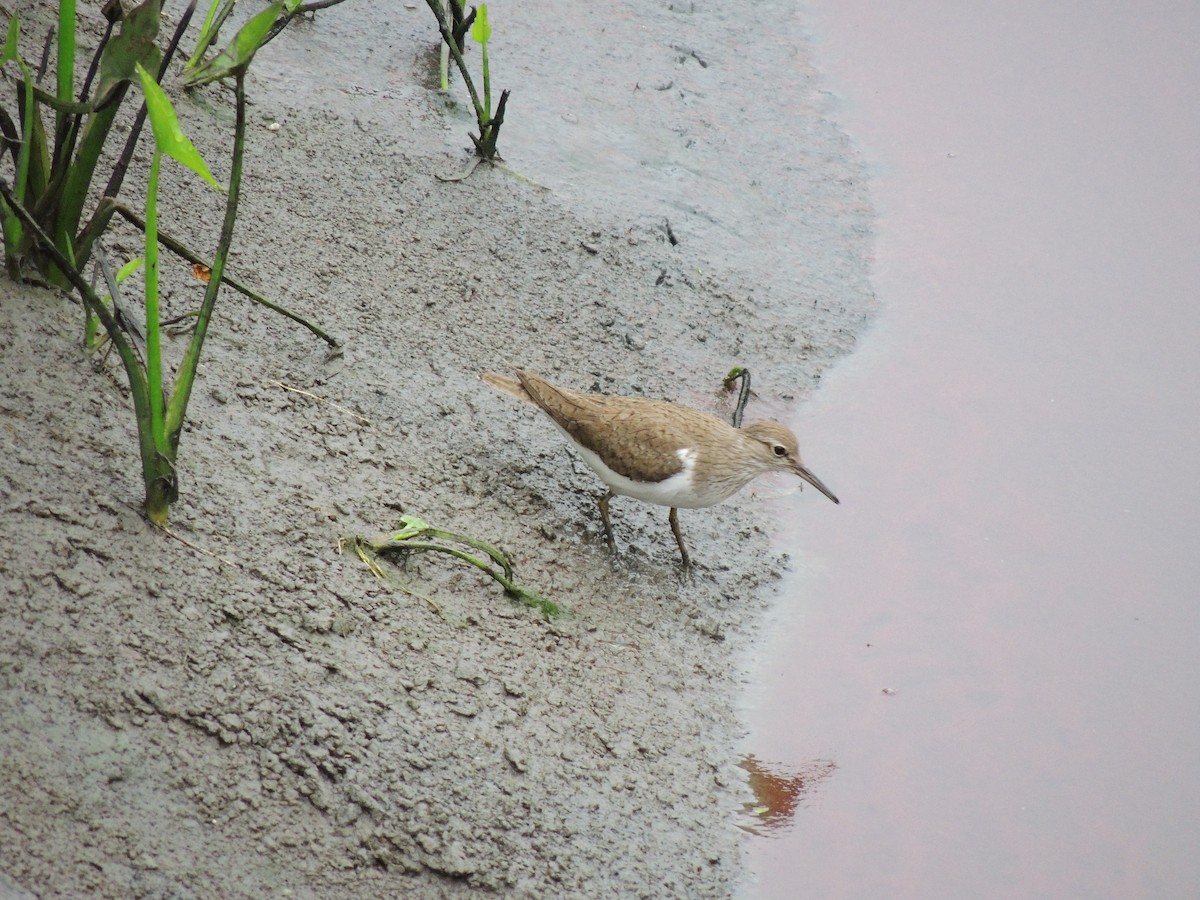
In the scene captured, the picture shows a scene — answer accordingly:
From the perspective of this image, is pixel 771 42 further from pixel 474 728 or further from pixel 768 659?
pixel 474 728

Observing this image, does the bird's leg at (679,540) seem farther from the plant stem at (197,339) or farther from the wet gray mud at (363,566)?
the plant stem at (197,339)

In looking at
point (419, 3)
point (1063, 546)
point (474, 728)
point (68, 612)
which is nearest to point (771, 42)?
point (419, 3)

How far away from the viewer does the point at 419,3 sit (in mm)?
7344

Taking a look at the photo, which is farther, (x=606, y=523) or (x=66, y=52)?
(x=606, y=523)

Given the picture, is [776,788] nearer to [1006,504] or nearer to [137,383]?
[1006,504]

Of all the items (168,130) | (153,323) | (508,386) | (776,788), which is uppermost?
(168,130)

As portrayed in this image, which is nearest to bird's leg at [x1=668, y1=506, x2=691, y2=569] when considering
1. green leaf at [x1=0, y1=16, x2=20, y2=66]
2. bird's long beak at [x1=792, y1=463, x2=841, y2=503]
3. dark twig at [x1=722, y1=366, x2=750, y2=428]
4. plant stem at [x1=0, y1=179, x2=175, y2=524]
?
bird's long beak at [x1=792, y1=463, x2=841, y2=503]

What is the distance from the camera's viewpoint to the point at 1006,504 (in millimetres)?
5359

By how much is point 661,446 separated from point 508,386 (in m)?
0.75

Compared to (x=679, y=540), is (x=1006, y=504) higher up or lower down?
higher up

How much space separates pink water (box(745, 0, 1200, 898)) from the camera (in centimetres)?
407

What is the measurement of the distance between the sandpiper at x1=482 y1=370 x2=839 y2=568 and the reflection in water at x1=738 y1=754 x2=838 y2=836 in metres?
1.04

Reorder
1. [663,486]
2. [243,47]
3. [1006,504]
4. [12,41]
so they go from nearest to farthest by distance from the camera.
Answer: [243,47]
[12,41]
[663,486]
[1006,504]

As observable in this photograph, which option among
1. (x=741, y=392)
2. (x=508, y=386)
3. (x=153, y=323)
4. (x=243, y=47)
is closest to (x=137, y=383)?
(x=153, y=323)
